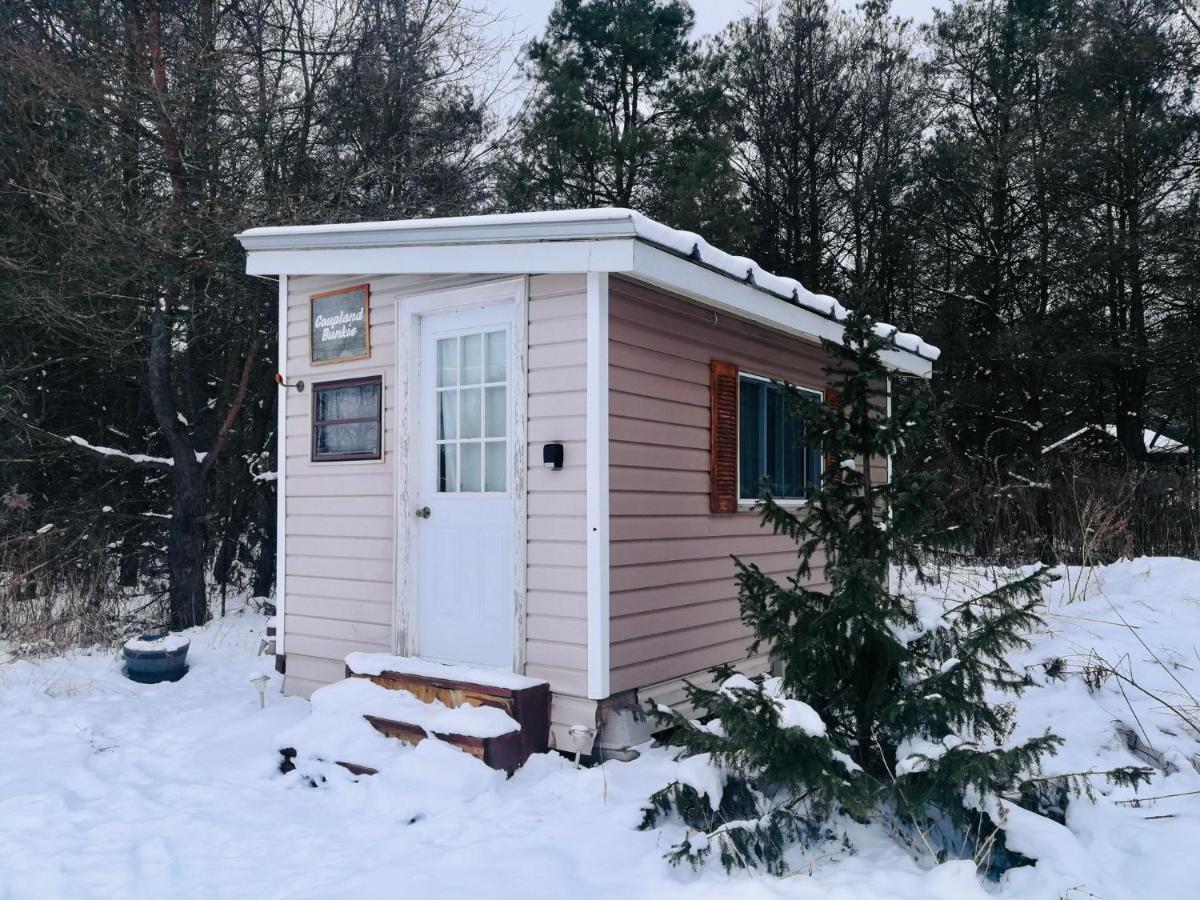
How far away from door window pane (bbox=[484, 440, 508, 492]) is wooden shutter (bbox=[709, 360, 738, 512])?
4.08ft

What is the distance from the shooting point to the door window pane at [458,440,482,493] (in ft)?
15.6

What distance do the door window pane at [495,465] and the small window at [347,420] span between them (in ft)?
2.54

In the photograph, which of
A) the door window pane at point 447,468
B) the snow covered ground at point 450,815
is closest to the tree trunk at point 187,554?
the snow covered ground at point 450,815

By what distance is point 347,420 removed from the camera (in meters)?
5.31

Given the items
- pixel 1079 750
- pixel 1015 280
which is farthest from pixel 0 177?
pixel 1015 280

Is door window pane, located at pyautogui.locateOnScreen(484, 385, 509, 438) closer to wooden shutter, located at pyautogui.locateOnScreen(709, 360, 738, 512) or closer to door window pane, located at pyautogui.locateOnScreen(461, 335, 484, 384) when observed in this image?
door window pane, located at pyautogui.locateOnScreen(461, 335, 484, 384)

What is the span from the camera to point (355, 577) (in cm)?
520

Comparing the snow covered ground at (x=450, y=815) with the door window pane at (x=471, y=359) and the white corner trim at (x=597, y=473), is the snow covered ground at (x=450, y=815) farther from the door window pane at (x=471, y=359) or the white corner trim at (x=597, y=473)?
the door window pane at (x=471, y=359)

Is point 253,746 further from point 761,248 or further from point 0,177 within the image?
point 761,248

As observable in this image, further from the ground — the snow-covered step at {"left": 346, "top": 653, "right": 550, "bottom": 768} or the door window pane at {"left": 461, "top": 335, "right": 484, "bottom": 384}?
the door window pane at {"left": 461, "top": 335, "right": 484, "bottom": 384}

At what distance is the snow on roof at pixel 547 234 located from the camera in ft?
13.2

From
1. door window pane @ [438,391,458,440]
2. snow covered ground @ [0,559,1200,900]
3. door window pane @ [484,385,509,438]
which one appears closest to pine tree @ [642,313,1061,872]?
snow covered ground @ [0,559,1200,900]

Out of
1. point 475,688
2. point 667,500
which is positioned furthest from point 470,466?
point 475,688

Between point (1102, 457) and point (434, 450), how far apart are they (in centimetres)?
1158
